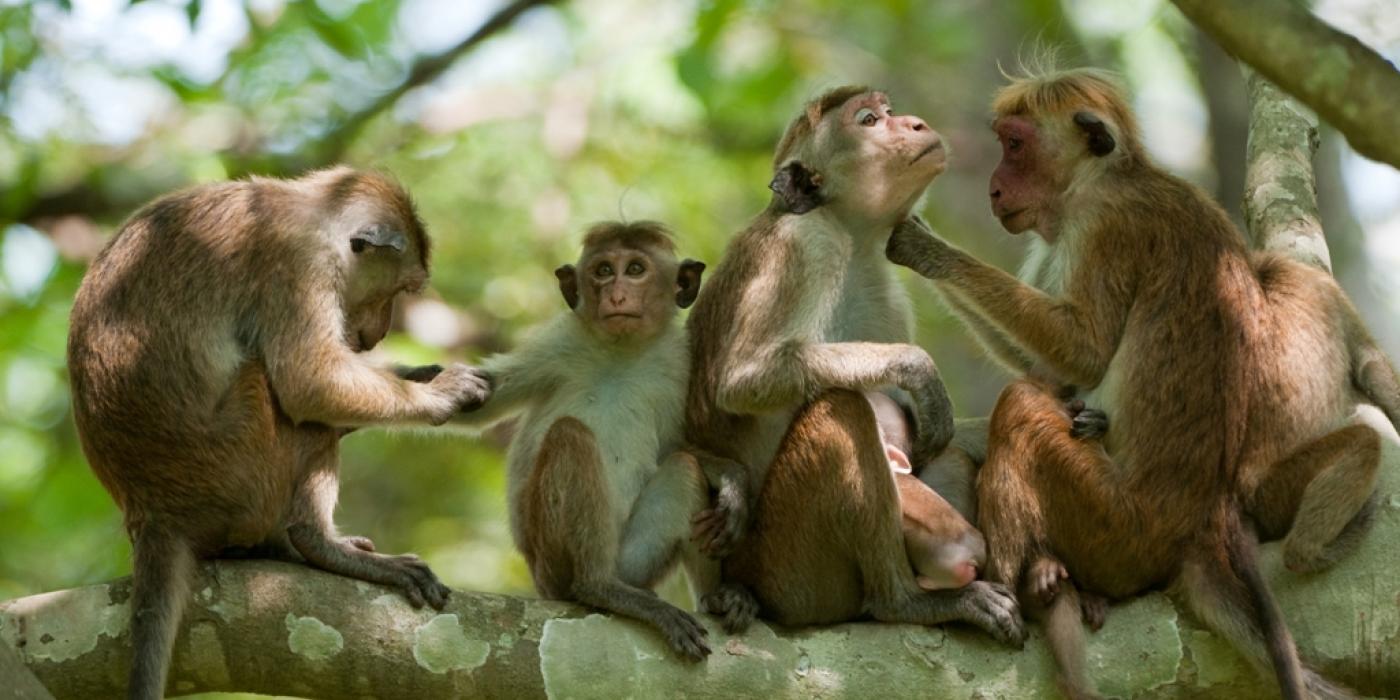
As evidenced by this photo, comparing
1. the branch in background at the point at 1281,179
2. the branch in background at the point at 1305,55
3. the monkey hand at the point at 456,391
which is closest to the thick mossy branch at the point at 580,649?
the monkey hand at the point at 456,391

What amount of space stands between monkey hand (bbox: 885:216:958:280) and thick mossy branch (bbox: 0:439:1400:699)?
1.99 m

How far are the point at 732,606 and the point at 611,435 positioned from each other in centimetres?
125

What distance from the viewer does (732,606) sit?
23.8 ft

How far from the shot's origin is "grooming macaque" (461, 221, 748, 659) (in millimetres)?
7520

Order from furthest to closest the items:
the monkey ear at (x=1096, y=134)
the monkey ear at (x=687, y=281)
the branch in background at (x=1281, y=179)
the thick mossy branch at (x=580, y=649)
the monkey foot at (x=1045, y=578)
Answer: the branch in background at (x=1281, y=179) → the monkey ear at (x=687, y=281) → the monkey ear at (x=1096, y=134) → the monkey foot at (x=1045, y=578) → the thick mossy branch at (x=580, y=649)

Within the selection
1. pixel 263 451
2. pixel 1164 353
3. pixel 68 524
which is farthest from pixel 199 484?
pixel 68 524

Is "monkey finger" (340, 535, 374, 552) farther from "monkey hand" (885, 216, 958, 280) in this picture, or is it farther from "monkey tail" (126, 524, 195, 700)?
"monkey hand" (885, 216, 958, 280)

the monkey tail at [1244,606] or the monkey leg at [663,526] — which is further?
the monkey leg at [663,526]

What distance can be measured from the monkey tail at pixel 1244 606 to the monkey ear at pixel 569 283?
135 inches

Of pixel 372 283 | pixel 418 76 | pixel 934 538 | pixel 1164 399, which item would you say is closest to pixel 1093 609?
pixel 934 538

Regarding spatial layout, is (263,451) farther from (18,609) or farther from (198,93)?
(198,93)

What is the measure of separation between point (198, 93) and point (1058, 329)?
9.03 meters

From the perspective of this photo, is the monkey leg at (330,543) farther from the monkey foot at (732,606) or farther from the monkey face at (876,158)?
the monkey face at (876,158)

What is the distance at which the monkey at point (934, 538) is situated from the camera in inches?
289
